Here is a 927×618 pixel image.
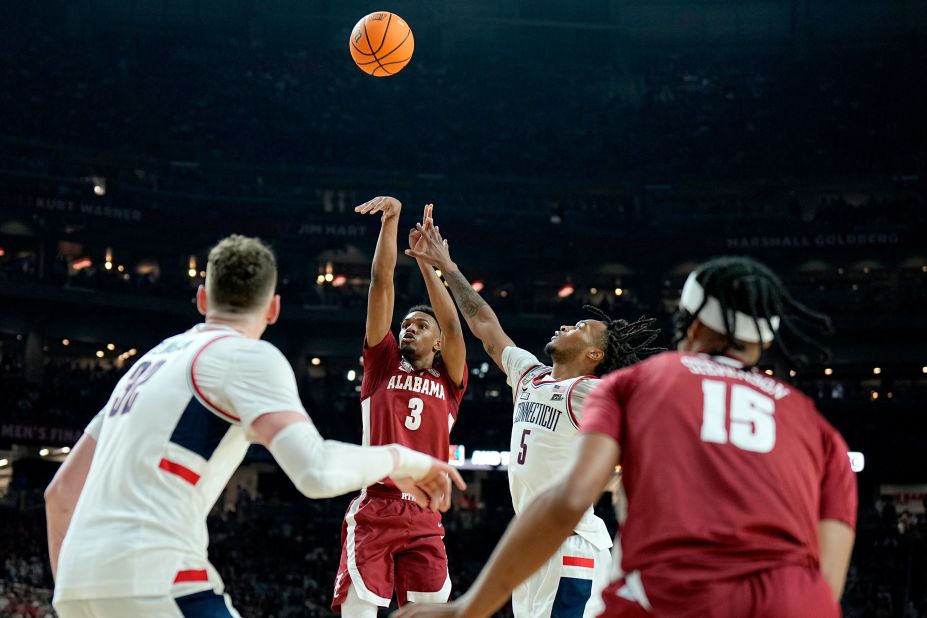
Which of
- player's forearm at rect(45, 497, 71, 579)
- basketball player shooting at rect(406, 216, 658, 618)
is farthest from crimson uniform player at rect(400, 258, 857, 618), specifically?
basketball player shooting at rect(406, 216, 658, 618)

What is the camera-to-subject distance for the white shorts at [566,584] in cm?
689

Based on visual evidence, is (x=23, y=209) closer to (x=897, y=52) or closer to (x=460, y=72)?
(x=460, y=72)

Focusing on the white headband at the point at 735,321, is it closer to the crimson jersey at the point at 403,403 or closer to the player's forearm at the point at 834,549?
the player's forearm at the point at 834,549

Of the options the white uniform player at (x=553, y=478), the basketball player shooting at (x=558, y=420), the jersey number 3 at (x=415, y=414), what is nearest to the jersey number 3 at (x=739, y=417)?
the basketball player shooting at (x=558, y=420)

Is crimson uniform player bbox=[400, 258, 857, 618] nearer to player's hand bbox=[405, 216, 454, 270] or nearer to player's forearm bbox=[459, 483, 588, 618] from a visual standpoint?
player's forearm bbox=[459, 483, 588, 618]

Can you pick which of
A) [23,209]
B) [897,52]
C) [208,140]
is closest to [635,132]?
[897,52]

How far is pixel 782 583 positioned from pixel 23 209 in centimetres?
3452

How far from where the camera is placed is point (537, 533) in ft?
9.63

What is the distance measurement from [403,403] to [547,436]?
115 cm

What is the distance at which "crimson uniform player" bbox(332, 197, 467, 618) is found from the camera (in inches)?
282

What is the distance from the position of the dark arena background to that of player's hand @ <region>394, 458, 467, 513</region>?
82.9 feet

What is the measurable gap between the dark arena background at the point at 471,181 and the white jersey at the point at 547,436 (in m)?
22.1

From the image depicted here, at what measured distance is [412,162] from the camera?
132 ft

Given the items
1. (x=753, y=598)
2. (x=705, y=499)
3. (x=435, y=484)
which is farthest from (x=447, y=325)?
(x=753, y=598)
